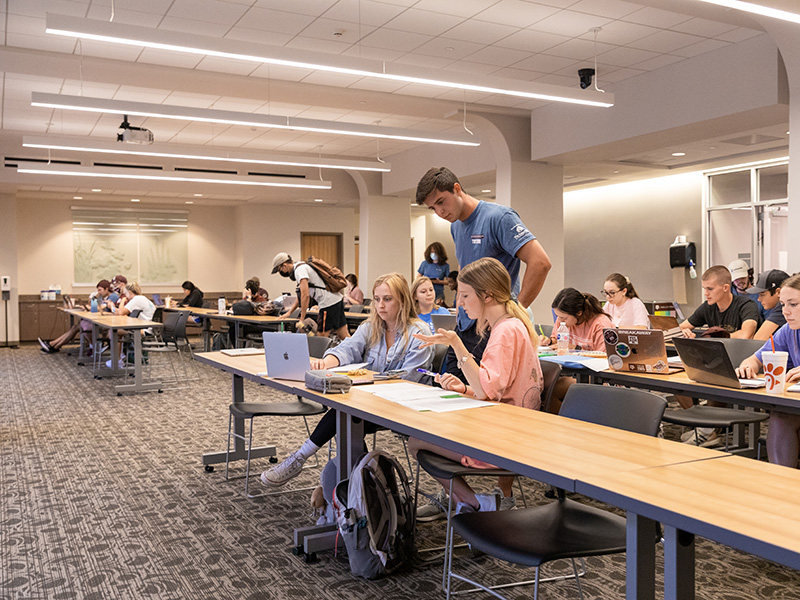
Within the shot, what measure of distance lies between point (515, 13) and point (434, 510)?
432 centimetres

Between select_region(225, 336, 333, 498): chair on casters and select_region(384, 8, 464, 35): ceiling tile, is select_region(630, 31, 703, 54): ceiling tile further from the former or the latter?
select_region(225, 336, 333, 498): chair on casters

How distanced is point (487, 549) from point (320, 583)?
1149mm

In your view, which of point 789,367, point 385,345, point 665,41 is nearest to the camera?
point 789,367

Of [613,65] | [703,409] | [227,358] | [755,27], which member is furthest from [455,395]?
[613,65]

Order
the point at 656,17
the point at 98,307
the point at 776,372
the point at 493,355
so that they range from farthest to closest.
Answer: the point at 98,307
the point at 656,17
the point at 776,372
the point at 493,355

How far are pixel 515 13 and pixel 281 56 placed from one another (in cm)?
209

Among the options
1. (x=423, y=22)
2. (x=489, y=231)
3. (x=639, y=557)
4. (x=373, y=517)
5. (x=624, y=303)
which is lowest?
(x=373, y=517)

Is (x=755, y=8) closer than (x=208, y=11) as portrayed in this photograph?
Yes

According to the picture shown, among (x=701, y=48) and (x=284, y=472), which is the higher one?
(x=701, y=48)

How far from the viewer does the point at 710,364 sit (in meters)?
3.25

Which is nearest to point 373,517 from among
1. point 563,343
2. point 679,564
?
point 679,564

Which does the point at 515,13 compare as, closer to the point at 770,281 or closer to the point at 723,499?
the point at 770,281

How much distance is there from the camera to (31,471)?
4.69 m

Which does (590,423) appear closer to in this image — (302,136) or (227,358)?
(227,358)
